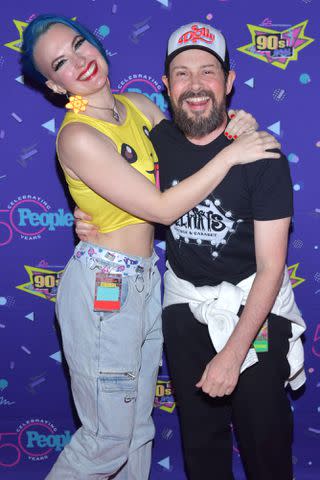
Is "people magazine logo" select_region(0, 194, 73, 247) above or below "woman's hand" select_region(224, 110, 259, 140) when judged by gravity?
below

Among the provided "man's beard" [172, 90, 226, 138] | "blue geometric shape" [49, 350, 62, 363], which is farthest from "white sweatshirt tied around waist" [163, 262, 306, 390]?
"blue geometric shape" [49, 350, 62, 363]

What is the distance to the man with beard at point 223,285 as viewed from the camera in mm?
1853

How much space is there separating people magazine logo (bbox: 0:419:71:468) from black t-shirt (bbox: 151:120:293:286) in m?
1.02

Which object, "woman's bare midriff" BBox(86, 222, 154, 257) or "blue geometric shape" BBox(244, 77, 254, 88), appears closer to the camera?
"woman's bare midriff" BBox(86, 222, 154, 257)

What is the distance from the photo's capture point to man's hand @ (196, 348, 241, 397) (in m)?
1.84

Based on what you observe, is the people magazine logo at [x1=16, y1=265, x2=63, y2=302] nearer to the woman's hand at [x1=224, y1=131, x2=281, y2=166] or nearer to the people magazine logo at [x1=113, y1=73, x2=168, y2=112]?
the people magazine logo at [x1=113, y1=73, x2=168, y2=112]

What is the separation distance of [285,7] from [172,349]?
1.23 metres

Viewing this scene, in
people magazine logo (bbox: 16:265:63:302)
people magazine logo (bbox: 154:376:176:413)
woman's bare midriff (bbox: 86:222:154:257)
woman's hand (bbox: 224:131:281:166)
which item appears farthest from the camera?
people magazine logo (bbox: 154:376:176:413)

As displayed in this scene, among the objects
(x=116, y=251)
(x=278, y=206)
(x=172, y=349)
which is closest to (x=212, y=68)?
(x=278, y=206)

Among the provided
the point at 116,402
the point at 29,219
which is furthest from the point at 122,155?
the point at 116,402

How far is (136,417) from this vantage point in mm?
2203

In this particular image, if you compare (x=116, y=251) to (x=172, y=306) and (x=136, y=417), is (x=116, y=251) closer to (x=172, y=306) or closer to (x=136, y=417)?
(x=172, y=306)

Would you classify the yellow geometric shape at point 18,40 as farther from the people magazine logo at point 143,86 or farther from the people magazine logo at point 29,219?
the people magazine logo at point 29,219

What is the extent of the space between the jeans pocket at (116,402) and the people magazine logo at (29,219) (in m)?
0.69
